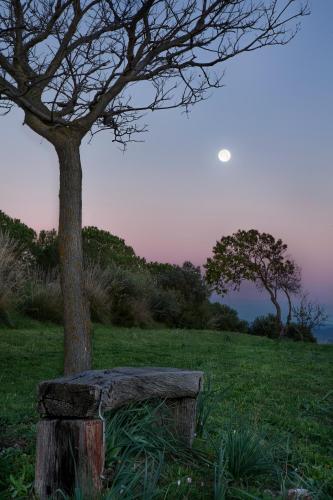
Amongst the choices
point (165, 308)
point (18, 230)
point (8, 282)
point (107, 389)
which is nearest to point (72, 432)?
point (107, 389)

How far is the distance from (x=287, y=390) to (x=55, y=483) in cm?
554

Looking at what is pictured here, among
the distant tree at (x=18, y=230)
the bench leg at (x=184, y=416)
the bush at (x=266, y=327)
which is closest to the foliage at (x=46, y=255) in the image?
the distant tree at (x=18, y=230)

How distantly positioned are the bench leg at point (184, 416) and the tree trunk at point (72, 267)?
3.31 m

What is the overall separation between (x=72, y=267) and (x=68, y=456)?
443 cm

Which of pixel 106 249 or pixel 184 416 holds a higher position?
pixel 106 249

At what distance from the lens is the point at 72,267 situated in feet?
26.1

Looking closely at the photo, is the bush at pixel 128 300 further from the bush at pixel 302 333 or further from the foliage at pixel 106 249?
the bush at pixel 302 333

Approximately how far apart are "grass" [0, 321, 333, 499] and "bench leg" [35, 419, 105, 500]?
19cm

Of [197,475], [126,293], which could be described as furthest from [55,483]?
[126,293]

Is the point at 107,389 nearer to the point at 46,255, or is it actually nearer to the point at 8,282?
the point at 8,282

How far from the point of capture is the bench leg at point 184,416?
476 cm

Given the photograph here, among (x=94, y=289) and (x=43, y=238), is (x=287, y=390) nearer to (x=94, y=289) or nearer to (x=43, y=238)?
(x=94, y=289)

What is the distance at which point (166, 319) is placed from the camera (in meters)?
21.1

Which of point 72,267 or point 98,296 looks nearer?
point 72,267
